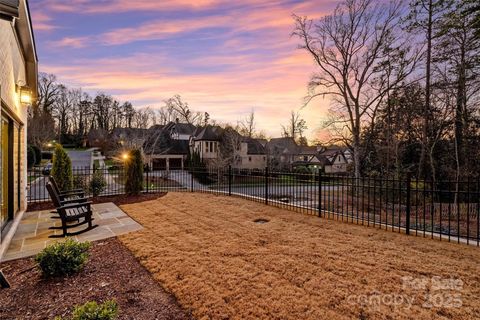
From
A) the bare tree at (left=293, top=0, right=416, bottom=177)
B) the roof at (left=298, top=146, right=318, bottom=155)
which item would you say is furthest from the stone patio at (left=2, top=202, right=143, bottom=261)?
the roof at (left=298, top=146, right=318, bottom=155)

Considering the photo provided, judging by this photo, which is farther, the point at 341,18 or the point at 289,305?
the point at 341,18

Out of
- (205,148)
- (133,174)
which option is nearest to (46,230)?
(133,174)

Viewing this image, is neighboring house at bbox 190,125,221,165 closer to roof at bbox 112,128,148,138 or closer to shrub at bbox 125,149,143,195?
roof at bbox 112,128,148,138

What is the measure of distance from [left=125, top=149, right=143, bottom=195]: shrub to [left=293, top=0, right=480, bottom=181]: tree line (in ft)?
42.7

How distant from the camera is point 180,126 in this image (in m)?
40.4

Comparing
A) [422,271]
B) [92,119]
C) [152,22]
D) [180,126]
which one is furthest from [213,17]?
[92,119]

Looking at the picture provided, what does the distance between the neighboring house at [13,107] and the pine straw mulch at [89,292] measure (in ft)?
3.64

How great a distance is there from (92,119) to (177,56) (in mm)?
47837

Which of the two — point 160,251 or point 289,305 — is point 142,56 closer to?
point 160,251

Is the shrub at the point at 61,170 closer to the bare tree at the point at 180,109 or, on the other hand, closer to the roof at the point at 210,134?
the roof at the point at 210,134

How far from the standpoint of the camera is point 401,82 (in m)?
16.5

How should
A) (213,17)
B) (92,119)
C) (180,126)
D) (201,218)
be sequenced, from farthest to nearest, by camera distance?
(92,119)
(180,126)
(213,17)
(201,218)

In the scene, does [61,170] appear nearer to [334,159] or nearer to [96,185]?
[96,185]

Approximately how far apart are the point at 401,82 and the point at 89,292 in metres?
19.7
